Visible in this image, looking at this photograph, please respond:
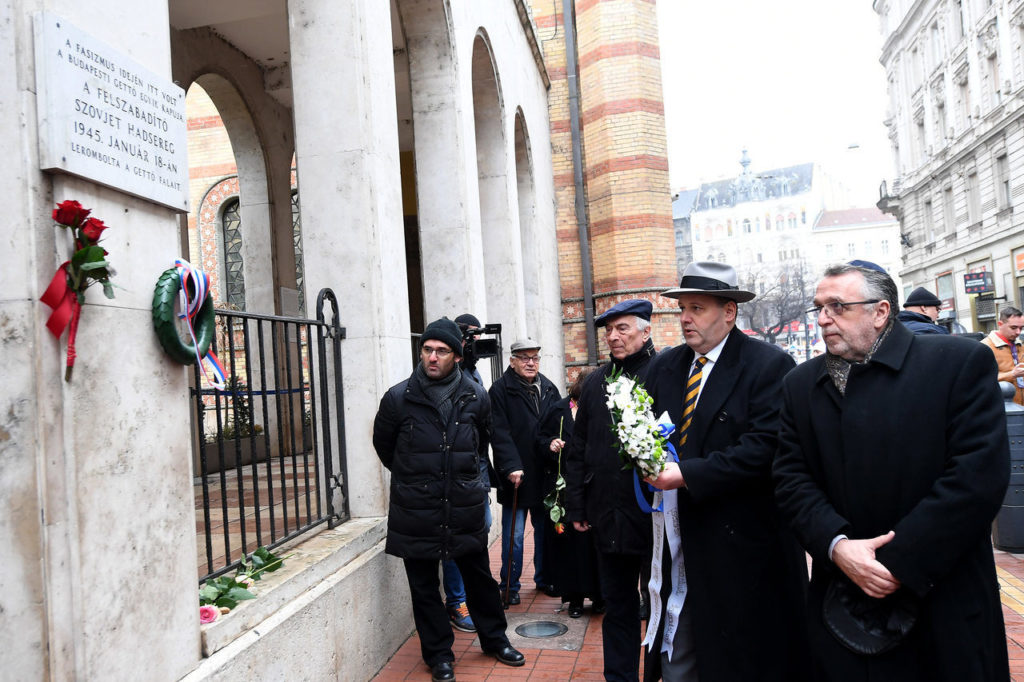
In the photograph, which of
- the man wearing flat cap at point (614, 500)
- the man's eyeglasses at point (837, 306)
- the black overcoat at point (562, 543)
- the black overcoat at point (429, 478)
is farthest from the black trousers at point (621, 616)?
the man's eyeglasses at point (837, 306)

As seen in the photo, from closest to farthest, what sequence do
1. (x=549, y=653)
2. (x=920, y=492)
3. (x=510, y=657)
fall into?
(x=920, y=492) → (x=510, y=657) → (x=549, y=653)

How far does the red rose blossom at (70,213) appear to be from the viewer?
2.30 m

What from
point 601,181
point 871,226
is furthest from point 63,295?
point 871,226

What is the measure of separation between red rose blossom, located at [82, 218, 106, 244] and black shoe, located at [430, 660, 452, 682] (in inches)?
127

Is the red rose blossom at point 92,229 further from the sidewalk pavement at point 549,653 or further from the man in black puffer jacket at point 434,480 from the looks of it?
the sidewalk pavement at point 549,653

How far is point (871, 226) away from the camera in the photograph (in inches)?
3787

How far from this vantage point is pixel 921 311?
267 inches

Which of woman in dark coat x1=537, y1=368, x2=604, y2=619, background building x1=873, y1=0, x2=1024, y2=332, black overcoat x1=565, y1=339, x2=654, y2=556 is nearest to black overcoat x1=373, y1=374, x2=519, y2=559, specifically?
black overcoat x1=565, y1=339, x2=654, y2=556

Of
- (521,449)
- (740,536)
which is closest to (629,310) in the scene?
(740,536)

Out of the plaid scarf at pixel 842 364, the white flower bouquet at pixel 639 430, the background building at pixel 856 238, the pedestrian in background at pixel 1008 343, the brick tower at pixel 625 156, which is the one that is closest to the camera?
the plaid scarf at pixel 842 364

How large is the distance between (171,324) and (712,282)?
2.30 m

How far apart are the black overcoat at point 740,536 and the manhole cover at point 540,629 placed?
Result: 2.27 metres

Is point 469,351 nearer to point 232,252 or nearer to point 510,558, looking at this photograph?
point 510,558

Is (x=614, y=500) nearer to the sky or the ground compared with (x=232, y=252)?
nearer to the ground
